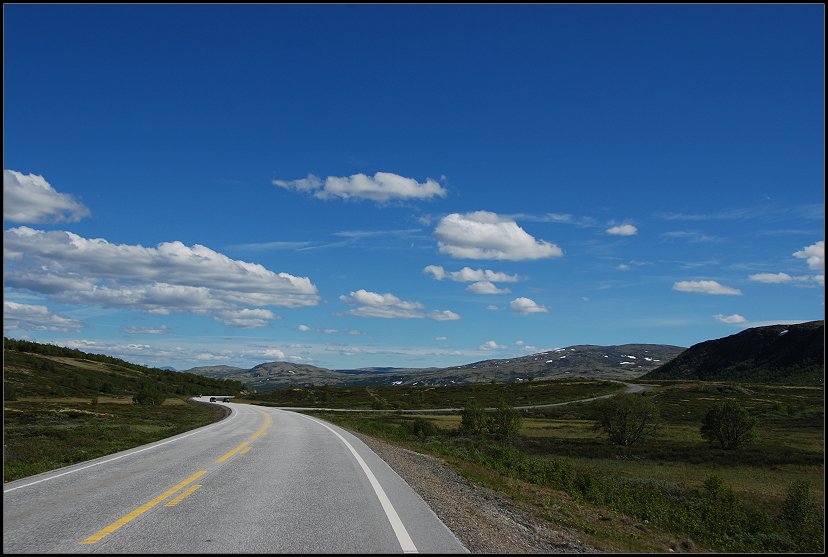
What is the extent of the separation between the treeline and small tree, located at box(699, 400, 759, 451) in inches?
3220

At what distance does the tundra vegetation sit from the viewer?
42.2ft

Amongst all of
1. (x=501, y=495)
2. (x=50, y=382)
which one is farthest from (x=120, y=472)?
(x=50, y=382)

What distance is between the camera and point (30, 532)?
675 centimetres

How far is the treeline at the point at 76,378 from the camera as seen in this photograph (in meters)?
95.0

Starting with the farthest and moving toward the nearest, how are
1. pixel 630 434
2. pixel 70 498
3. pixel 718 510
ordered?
pixel 630 434, pixel 718 510, pixel 70 498

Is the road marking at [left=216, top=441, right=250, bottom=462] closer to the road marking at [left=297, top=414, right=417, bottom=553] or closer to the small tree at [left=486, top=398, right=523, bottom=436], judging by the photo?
the road marking at [left=297, top=414, right=417, bottom=553]

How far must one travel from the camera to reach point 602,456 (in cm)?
4616

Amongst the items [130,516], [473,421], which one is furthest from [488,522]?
[473,421]

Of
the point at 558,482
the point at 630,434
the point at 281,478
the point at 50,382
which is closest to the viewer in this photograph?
the point at 281,478

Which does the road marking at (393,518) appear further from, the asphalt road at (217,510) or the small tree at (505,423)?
the small tree at (505,423)

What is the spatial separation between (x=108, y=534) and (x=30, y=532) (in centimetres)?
122

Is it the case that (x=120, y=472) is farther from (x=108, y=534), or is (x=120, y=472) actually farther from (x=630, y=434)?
(x=630, y=434)

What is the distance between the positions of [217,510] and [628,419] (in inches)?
2351

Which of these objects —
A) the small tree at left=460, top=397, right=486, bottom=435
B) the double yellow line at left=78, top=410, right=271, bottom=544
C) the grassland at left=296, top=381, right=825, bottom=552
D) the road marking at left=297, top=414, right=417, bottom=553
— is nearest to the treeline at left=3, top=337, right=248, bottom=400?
the small tree at left=460, top=397, right=486, bottom=435
